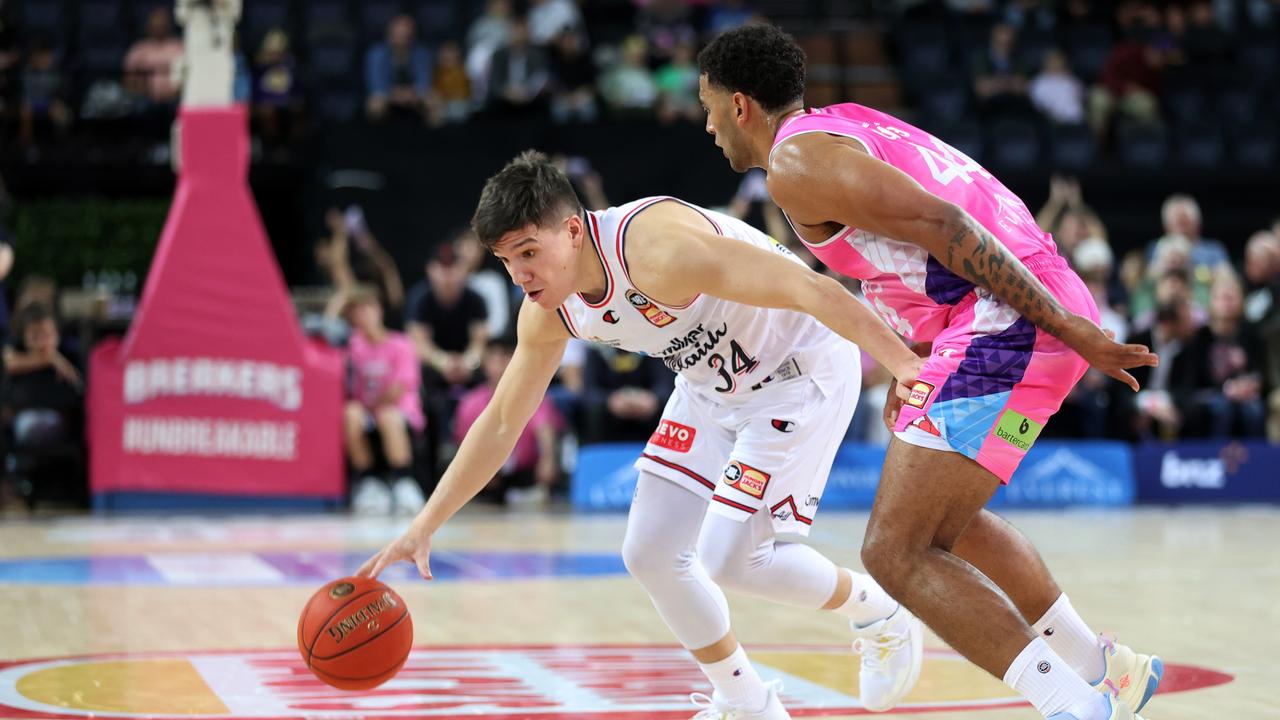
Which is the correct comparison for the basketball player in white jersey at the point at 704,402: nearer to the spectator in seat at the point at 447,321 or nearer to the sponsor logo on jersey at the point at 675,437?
the sponsor logo on jersey at the point at 675,437

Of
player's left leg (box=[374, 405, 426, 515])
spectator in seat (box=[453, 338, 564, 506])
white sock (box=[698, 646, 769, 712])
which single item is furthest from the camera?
spectator in seat (box=[453, 338, 564, 506])

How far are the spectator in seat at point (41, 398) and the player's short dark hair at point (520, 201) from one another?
820cm

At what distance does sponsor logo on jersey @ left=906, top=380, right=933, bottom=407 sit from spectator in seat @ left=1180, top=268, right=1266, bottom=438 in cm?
990

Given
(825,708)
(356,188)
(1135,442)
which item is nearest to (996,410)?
(825,708)

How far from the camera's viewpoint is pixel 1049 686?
3773 mm

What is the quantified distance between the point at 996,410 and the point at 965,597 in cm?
46

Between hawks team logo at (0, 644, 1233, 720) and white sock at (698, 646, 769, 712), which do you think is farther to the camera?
hawks team logo at (0, 644, 1233, 720)

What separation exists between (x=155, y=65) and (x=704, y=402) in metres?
12.2

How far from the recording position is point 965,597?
12.5 ft

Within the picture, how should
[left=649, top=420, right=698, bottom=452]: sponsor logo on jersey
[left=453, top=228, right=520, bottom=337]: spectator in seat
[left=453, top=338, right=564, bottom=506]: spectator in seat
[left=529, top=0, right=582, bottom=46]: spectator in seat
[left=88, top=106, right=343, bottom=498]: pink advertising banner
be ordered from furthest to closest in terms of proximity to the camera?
[left=529, top=0, right=582, bottom=46]: spectator in seat < [left=453, top=228, right=520, bottom=337]: spectator in seat < [left=453, top=338, right=564, bottom=506]: spectator in seat < [left=88, top=106, right=343, bottom=498]: pink advertising banner < [left=649, top=420, right=698, bottom=452]: sponsor logo on jersey

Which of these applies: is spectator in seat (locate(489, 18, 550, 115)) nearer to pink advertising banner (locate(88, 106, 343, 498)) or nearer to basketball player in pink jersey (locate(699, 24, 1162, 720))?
pink advertising banner (locate(88, 106, 343, 498))

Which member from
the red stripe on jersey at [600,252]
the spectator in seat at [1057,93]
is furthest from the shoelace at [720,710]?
the spectator in seat at [1057,93]

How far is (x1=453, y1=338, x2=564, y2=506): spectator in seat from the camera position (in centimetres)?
1199

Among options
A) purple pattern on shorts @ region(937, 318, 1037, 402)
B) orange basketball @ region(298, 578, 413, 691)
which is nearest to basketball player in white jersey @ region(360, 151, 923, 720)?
orange basketball @ region(298, 578, 413, 691)
